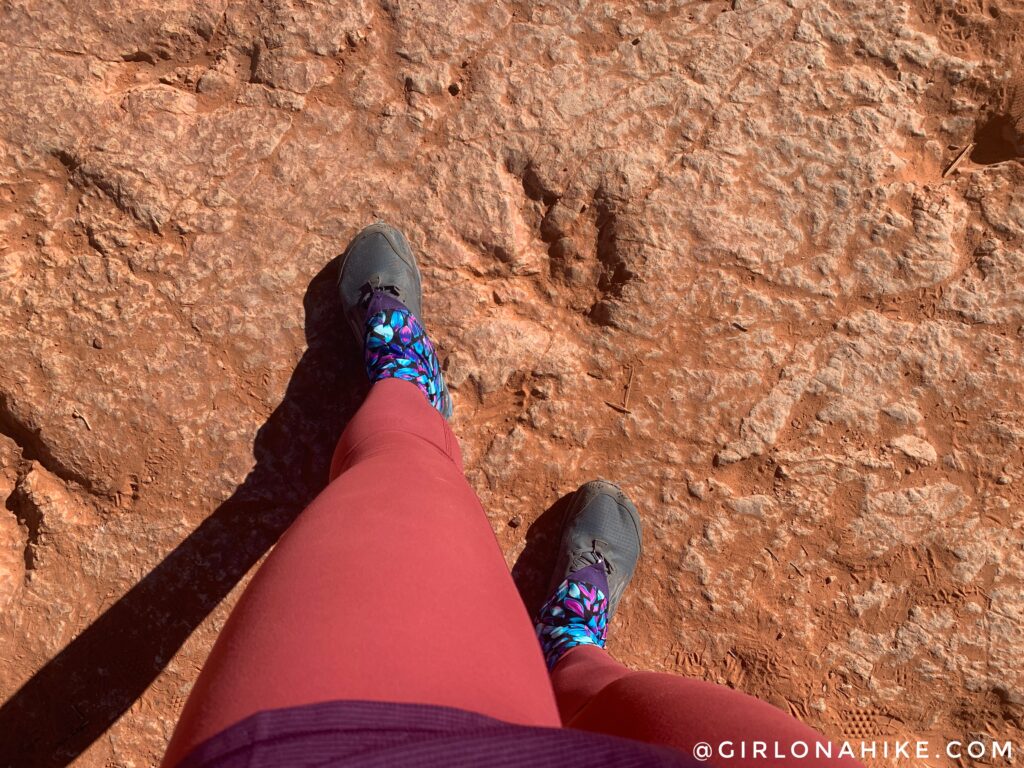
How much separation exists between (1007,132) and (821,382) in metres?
0.89

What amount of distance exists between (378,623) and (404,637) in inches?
1.4

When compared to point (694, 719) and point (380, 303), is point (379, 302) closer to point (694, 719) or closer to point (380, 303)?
point (380, 303)

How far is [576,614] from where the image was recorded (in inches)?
66.2

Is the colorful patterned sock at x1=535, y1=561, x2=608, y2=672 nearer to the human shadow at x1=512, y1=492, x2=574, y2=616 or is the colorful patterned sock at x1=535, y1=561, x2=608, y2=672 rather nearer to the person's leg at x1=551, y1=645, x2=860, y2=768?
the human shadow at x1=512, y1=492, x2=574, y2=616

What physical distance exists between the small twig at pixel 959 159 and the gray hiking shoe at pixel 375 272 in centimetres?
148

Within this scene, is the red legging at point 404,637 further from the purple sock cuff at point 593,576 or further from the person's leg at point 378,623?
the purple sock cuff at point 593,576

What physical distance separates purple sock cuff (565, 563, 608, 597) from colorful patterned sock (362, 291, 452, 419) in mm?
528

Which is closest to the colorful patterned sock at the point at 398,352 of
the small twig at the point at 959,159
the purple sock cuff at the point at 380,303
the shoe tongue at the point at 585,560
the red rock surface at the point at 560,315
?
the purple sock cuff at the point at 380,303

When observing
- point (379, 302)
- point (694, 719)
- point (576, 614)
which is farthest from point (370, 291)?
point (694, 719)

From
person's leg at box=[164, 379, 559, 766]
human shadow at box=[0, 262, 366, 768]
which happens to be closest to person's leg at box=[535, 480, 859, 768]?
person's leg at box=[164, 379, 559, 766]

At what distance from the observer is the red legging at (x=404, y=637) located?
2.55 feet

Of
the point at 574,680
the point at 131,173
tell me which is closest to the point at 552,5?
the point at 131,173

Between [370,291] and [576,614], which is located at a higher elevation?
[370,291]

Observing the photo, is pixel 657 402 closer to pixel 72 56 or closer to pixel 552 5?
pixel 552 5
